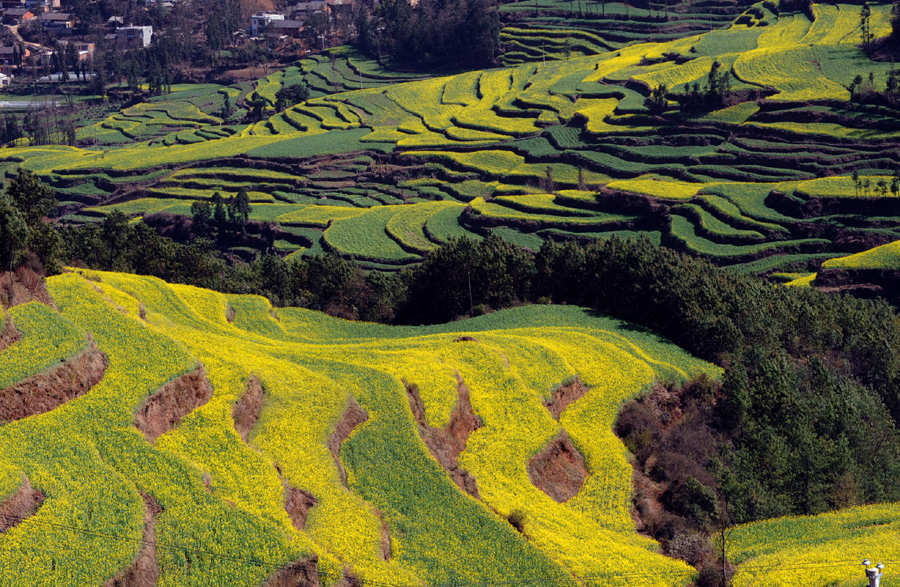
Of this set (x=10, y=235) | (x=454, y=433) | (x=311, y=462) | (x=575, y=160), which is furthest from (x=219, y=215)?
(x=311, y=462)

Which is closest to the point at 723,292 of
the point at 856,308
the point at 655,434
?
the point at 856,308

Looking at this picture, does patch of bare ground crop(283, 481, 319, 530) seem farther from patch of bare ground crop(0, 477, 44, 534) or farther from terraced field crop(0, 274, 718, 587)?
patch of bare ground crop(0, 477, 44, 534)

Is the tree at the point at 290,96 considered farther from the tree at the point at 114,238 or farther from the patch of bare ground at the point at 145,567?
the patch of bare ground at the point at 145,567

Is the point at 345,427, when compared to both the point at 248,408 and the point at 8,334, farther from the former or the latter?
the point at 8,334

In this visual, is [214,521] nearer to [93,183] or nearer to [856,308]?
[856,308]

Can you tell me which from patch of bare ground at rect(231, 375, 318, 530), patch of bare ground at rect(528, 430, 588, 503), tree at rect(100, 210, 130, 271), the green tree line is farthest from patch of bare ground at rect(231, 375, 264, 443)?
tree at rect(100, 210, 130, 271)

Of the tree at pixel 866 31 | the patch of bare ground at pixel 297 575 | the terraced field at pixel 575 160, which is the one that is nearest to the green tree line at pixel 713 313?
the patch of bare ground at pixel 297 575
